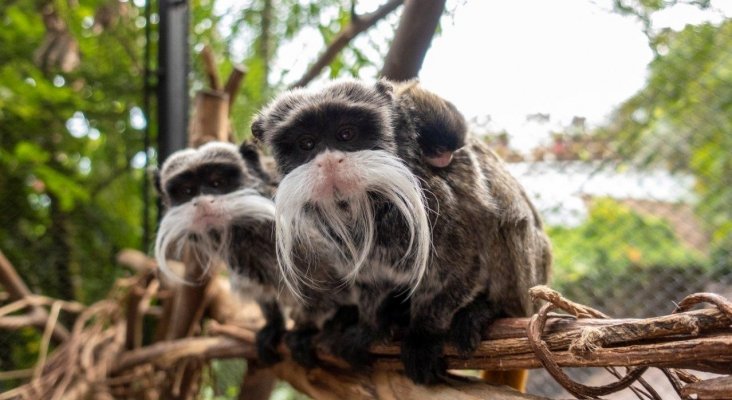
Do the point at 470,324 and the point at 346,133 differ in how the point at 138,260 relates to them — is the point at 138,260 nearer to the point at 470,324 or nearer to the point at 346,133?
the point at 346,133

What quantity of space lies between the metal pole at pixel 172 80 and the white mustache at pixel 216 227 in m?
0.84

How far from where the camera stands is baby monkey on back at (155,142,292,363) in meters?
2.16

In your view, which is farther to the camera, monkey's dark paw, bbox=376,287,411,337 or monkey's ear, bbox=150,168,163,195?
monkey's ear, bbox=150,168,163,195

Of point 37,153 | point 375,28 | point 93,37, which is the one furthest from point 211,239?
point 93,37

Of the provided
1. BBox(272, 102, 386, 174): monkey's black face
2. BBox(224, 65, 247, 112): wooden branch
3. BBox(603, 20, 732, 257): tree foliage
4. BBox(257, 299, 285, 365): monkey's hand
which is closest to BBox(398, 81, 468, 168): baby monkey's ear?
BBox(272, 102, 386, 174): monkey's black face

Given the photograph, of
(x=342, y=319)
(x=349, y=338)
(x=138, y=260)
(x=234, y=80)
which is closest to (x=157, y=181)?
(x=234, y=80)

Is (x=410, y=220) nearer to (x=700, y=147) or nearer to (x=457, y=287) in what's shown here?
(x=457, y=287)

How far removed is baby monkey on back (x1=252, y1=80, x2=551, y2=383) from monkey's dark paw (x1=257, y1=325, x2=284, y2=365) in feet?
1.53

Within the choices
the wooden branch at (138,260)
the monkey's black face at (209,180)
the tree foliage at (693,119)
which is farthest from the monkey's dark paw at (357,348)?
the tree foliage at (693,119)

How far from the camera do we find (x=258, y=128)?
1.84 m

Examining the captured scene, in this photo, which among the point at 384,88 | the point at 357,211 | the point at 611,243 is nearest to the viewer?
the point at 357,211

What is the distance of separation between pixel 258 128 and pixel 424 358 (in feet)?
2.57

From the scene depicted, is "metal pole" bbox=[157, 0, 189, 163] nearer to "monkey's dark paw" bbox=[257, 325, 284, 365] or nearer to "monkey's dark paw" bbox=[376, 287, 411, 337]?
"monkey's dark paw" bbox=[257, 325, 284, 365]

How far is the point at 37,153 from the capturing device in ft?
11.1
